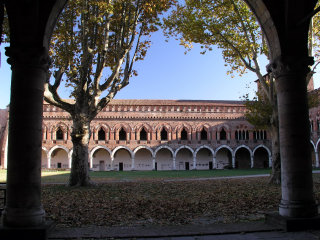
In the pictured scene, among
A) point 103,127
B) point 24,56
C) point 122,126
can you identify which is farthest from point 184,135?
point 24,56

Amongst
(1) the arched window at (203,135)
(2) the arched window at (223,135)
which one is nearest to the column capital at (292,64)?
(1) the arched window at (203,135)

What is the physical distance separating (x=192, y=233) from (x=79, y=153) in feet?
32.5

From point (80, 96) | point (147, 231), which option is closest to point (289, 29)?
point (147, 231)

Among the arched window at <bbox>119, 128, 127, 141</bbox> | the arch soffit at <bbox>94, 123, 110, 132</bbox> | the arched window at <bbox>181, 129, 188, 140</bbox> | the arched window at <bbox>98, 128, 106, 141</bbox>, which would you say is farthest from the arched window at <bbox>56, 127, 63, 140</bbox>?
the arched window at <bbox>181, 129, 188, 140</bbox>

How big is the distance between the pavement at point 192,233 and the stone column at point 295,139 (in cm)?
46

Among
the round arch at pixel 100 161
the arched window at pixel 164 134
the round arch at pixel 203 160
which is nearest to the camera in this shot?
the round arch at pixel 100 161

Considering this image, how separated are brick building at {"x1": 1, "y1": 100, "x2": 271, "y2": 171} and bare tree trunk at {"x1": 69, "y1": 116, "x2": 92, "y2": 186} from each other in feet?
97.2

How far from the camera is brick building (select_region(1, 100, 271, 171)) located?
43.3 meters

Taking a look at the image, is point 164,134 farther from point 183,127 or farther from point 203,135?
point 203,135

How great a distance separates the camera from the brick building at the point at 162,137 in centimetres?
4328

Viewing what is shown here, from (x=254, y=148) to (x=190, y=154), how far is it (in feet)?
30.7

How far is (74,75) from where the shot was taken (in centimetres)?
1370

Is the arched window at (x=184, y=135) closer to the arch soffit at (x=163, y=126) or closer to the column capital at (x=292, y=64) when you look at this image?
the arch soffit at (x=163, y=126)

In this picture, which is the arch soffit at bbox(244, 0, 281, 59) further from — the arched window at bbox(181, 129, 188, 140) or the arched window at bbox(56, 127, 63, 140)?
the arched window at bbox(56, 127, 63, 140)
